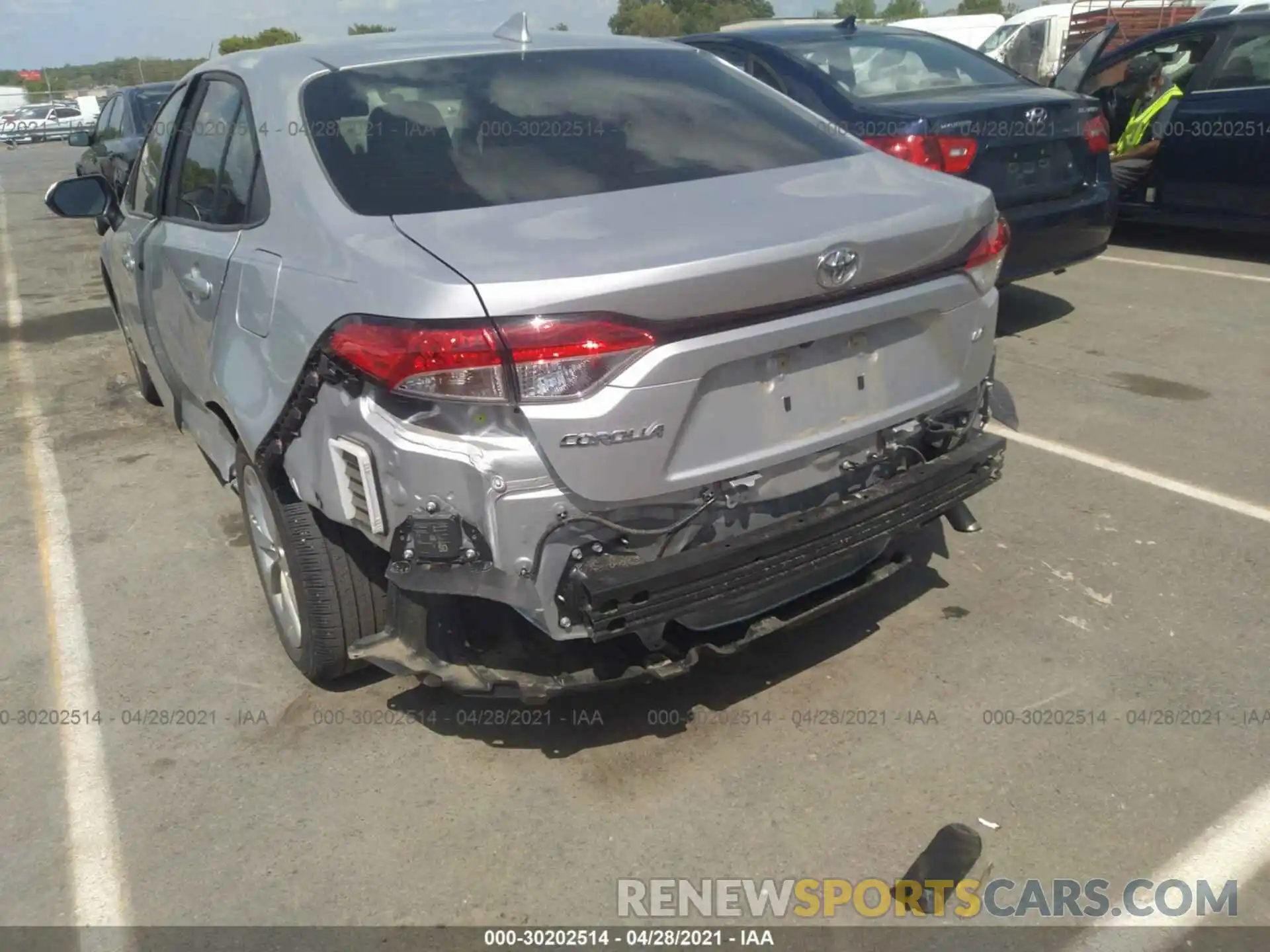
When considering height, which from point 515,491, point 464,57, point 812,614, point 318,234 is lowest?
point 812,614

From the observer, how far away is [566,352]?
235 centimetres

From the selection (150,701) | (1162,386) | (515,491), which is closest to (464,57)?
(515,491)

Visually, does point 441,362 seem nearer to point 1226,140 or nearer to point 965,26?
point 1226,140

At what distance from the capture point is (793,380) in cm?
266

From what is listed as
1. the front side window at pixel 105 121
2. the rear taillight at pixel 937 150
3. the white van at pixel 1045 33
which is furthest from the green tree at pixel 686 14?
the rear taillight at pixel 937 150

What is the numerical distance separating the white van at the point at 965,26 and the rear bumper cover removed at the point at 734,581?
25995mm

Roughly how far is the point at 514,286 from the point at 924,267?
1122 mm

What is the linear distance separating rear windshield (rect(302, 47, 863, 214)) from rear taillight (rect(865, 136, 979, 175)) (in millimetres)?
2101

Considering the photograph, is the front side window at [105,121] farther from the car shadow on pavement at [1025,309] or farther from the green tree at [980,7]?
the green tree at [980,7]

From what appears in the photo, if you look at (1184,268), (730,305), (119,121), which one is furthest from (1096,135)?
(119,121)

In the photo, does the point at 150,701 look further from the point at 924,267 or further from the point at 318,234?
the point at 924,267

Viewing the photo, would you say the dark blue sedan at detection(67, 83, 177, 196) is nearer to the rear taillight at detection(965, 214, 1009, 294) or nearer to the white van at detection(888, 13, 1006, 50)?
the rear taillight at detection(965, 214, 1009, 294)

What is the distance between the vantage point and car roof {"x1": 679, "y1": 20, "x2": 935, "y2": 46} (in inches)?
260

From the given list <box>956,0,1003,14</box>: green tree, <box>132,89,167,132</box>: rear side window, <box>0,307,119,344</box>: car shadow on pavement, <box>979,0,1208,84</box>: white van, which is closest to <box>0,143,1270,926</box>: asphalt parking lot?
<box>0,307,119,344</box>: car shadow on pavement
